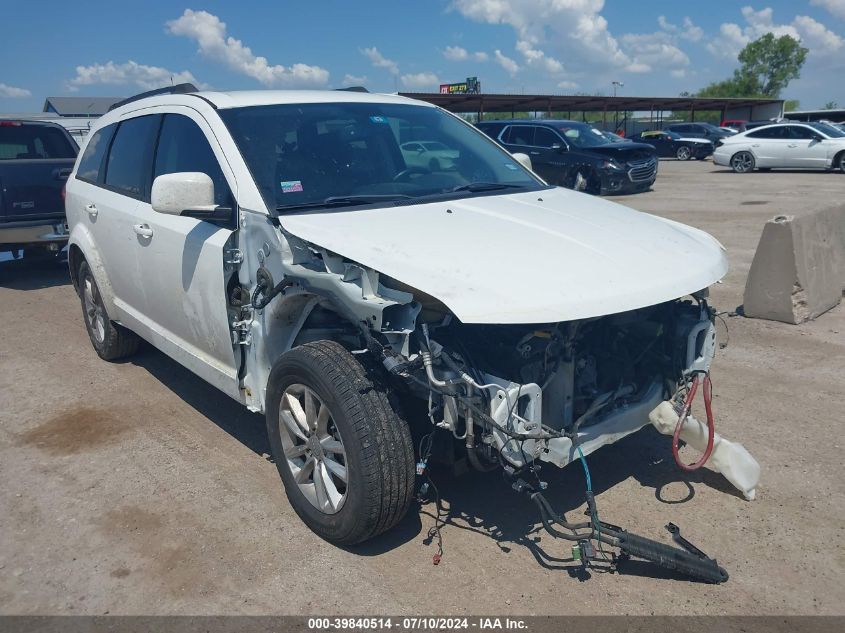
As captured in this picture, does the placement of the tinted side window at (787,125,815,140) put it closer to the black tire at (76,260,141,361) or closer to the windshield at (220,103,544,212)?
the windshield at (220,103,544,212)

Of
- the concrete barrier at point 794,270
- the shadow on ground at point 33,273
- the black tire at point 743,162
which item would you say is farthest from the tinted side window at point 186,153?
the black tire at point 743,162

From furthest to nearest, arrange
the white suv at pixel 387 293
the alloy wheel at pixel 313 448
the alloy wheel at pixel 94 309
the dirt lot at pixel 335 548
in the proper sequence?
the alloy wheel at pixel 94 309, the alloy wheel at pixel 313 448, the dirt lot at pixel 335 548, the white suv at pixel 387 293

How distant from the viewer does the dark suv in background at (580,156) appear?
1703cm

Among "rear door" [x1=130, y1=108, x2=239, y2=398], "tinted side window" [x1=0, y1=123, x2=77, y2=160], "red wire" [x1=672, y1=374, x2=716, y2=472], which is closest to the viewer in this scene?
"red wire" [x1=672, y1=374, x2=716, y2=472]

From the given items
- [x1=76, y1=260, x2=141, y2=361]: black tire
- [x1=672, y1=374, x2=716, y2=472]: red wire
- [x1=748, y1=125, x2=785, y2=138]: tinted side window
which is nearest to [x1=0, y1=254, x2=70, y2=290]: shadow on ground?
[x1=76, y1=260, x2=141, y2=361]: black tire

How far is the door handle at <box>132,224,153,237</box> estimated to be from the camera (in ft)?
14.3

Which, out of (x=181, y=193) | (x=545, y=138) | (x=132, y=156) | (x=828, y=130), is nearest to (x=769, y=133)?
(x=828, y=130)

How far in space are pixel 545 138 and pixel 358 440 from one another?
1584 centimetres

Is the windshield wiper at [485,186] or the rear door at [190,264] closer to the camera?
the rear door at [190,264]

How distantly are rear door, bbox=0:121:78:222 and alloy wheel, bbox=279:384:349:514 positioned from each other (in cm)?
719

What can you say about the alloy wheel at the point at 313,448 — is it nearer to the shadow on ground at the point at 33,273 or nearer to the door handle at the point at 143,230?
the door handle at the point at 143,230

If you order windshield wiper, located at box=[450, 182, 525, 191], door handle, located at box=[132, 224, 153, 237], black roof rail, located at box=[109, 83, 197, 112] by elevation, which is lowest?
door handle, located at box=[132, 224, 153, 237]

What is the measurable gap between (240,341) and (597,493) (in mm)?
2028

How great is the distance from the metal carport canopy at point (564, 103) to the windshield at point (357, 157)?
23.9 metres
